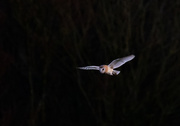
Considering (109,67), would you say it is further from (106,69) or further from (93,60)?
(93,60)

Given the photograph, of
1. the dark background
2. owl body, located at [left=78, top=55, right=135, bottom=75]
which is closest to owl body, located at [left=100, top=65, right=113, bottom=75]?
owl body, located at [left=78, top=55, right=135, bottom=75]

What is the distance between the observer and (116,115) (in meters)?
9.42

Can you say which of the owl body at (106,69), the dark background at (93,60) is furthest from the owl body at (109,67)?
the dark background at (93,60)

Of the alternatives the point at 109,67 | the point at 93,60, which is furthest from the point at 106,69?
the point at 93,60

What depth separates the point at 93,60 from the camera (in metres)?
9.52

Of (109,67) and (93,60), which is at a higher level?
(93,60)

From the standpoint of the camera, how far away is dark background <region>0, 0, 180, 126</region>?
8.72 m

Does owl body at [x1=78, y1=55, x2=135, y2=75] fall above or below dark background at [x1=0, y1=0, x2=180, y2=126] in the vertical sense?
below

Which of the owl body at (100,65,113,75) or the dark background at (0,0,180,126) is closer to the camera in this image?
the owl body at (100,65,113,75)

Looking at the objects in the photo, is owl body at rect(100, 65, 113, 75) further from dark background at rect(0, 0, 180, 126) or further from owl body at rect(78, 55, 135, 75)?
dark background at rect(0, 0, 180, 126)

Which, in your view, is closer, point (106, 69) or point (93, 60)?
point (106, 69)

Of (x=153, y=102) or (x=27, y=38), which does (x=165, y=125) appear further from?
(x=27, y=38)

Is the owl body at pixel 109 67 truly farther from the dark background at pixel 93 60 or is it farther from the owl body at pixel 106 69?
the dark background at pixel 93 60

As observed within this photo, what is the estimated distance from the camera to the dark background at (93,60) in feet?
28.6
